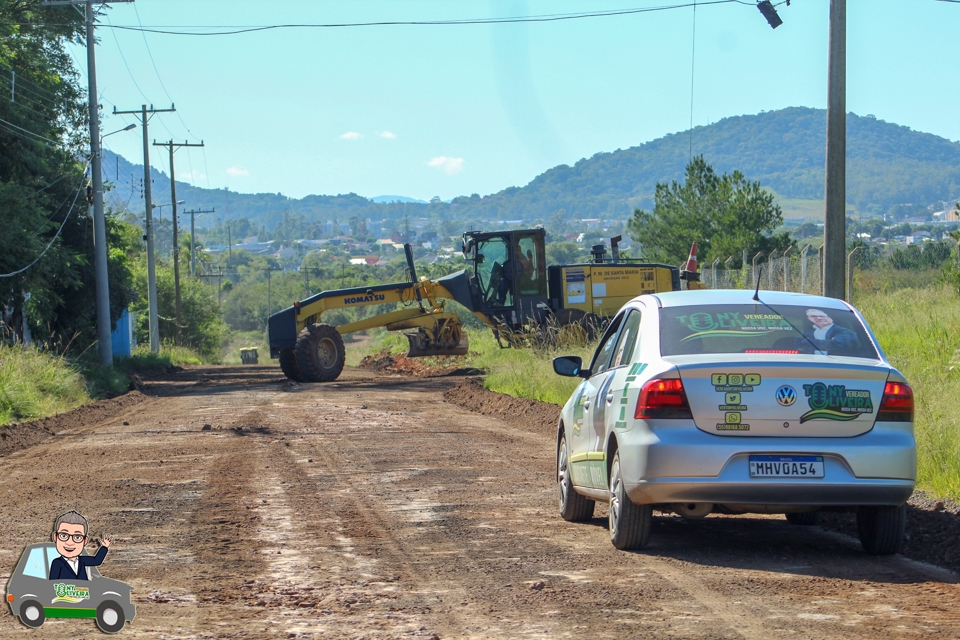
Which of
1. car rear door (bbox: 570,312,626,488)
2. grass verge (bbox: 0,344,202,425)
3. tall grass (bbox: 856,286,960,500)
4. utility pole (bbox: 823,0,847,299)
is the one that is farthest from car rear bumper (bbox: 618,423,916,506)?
grass verge (bbox: 0,344,202,425)

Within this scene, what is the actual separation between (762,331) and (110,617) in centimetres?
447

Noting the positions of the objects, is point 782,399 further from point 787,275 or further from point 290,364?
point 290,364

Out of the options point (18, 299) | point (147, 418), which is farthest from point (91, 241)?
point (147, 418)

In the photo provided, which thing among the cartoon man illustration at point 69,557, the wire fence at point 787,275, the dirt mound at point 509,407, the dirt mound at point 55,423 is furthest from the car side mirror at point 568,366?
the wire fence at point 787,275

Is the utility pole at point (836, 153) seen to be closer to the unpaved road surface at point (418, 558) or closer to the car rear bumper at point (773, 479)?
the unpaved road surface at point (418, 558)

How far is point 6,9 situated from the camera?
102 ft

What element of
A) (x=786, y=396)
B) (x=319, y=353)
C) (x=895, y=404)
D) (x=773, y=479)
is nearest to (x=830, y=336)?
(x=895, y=404)

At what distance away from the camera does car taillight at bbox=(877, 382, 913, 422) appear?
6.91 meters

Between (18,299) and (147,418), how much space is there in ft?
41.8

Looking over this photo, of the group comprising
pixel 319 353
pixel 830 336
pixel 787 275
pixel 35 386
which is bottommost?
pixel 35 386

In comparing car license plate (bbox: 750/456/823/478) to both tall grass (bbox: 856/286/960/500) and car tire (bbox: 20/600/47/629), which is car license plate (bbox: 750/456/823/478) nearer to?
tall grass (bbox: 856/286/960/500)

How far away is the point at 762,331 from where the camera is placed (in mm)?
7461

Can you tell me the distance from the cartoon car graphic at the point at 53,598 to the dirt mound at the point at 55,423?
30.2 ft

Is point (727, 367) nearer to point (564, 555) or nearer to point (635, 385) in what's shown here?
point (635, 385)
